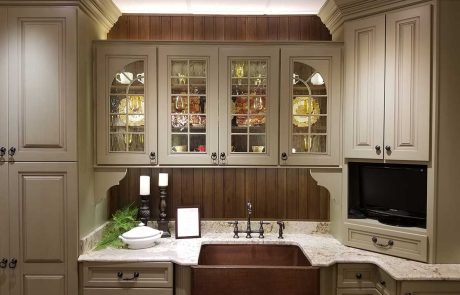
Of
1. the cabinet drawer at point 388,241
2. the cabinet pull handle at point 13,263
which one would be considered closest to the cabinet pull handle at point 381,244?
the cabinet drawer at point 388,241

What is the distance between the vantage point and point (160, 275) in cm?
244

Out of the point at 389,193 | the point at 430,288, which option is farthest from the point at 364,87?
the point at 430,288

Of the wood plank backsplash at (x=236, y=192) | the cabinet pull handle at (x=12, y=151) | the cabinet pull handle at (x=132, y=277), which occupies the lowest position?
the cabinet pull handle at (x=132, y=277)

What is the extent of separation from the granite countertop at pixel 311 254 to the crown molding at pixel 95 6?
1.61 metres

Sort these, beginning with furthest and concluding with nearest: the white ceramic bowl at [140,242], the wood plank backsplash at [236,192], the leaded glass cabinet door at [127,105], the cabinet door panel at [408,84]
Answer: the wood plank backsplash at [236,192], the leaded glass cabinet door at [127,105], the white ceramic bowl at [140,242], the cabinet door panel at [408,84]

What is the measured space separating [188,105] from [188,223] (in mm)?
918

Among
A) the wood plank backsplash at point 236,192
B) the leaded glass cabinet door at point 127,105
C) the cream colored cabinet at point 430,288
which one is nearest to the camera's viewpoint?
the cream colored cabinet at point 430,288

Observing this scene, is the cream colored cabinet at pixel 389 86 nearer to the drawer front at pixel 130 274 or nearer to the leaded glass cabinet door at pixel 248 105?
the leaded glass cabinet door at pixel 248 105

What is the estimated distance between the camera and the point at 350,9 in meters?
2.58

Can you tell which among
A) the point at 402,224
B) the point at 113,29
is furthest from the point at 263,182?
the point at 113,29

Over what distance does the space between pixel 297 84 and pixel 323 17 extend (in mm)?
646

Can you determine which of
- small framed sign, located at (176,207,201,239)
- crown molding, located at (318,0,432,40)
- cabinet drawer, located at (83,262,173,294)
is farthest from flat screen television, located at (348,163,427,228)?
cabinet drawer, located at (83,262,173,294)

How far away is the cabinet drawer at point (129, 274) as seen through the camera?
7.98 feet

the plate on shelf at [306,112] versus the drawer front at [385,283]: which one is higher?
the plate on shelf at [306,112]
